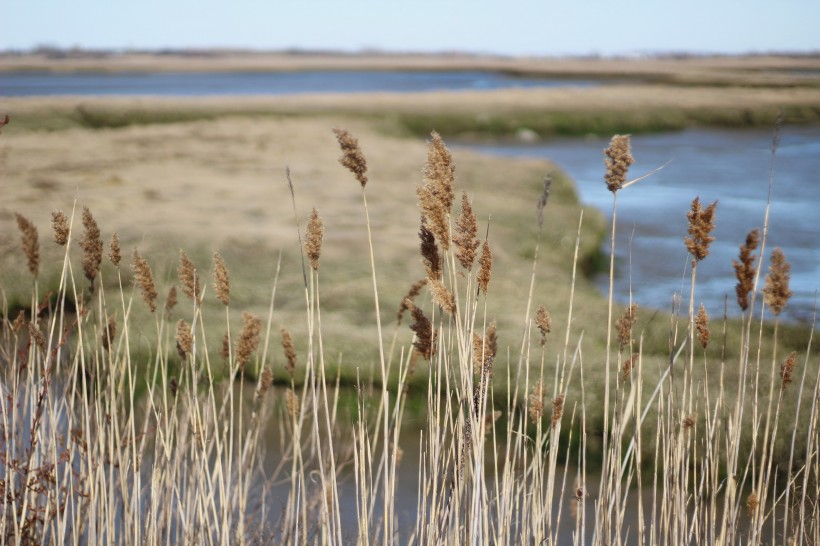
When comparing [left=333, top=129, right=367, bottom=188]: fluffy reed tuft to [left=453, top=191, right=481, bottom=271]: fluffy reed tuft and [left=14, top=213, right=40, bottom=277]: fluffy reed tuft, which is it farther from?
[left=14, top=213, right=40, bottom=277]: fluffy reed tuft

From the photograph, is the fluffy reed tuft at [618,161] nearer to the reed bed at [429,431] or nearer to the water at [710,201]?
the reed bed at [429,431]

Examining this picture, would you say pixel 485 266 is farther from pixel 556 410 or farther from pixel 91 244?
pixel 91 244

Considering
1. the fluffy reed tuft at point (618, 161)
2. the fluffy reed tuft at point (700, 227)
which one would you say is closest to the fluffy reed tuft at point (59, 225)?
the fluffy reed tuft at point (618, 161)

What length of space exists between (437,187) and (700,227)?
2.56 feet

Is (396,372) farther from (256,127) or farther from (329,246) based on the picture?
(256,127)

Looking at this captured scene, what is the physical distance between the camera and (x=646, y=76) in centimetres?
5025

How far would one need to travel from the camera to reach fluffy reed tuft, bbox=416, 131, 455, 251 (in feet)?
6.61

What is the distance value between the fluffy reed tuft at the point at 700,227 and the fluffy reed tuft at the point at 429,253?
2.22ft

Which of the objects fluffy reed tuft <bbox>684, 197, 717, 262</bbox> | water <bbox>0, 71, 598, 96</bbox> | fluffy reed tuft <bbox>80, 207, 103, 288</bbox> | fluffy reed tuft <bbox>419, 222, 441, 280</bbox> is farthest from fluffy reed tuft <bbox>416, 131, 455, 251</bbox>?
water <bbox>0, 71, 598, 96</bbox>

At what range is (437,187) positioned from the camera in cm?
Answer: 202

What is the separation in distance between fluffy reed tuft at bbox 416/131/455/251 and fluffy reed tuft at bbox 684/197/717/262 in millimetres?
714

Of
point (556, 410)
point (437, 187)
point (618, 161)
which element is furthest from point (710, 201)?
point (437, 187)

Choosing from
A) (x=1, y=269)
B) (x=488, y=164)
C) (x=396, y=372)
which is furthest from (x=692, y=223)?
(x=488, y=164)

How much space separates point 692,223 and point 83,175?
11959 mm
